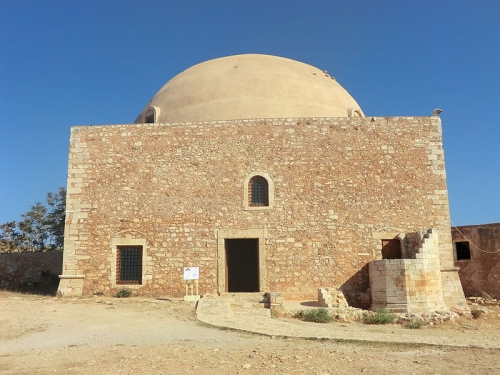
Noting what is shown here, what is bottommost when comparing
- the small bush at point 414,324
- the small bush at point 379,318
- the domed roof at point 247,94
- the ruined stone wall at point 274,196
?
the small bush at point 414,324

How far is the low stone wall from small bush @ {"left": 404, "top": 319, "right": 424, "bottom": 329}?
12806 mm

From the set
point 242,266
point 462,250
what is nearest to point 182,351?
point 242,266

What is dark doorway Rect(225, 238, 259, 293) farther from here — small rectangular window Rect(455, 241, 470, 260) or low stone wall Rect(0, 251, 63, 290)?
small rectangular window Rect(455, 241, 470, 260)

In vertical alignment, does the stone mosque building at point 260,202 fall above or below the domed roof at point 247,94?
below

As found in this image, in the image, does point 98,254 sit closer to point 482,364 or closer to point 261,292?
point 261,292

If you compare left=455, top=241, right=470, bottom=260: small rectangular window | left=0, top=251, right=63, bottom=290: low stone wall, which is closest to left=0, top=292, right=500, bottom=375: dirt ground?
left=455, top=241, right=470, bottom=260: small rectangular window

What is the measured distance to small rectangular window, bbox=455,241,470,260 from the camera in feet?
52.8

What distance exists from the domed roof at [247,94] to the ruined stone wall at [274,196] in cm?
90

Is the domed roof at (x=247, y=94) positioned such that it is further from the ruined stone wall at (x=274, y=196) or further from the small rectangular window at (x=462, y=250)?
the small rectangular window at (x=462, y=250)

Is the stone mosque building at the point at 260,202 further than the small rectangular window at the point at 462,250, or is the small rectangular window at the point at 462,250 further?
the small rectangular window at the point at 462,250

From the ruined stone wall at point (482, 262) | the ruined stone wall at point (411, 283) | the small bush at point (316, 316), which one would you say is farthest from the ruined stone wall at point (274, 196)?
the ruined stone wall at point (482, 262)

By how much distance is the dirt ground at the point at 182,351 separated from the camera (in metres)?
5.17

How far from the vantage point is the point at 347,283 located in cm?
1176

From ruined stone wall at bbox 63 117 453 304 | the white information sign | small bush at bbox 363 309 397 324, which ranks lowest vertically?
small bush at bbox 363 309 397 324
